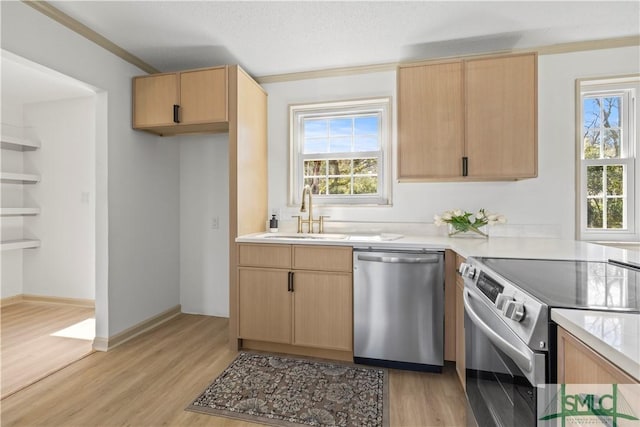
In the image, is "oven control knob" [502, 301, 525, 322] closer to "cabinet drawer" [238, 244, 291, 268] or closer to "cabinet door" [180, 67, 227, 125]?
"cabinet drawer" [238, 244, 291, 268]

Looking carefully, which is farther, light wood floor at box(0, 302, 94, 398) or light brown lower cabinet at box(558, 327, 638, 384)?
light wood floor at box(0, 302, 94, 398)

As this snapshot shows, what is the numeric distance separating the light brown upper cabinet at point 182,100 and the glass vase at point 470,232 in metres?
2.09

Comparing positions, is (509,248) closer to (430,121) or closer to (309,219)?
(430,121)

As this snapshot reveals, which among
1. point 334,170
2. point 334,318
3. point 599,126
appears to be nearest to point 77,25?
point 334,170

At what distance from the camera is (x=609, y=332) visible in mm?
660

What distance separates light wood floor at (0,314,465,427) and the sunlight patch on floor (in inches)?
19.0

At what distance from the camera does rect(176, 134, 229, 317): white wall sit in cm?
317

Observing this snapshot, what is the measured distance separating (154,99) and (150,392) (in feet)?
7.46

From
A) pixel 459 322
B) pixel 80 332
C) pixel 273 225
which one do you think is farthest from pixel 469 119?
pixel 80 332

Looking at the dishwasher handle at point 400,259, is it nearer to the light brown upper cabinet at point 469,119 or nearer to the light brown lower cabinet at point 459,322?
the light brown lower cabinet at point 459,322

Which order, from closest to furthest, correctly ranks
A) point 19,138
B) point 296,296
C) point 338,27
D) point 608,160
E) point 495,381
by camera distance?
point 495,381, point 338,27, point 296,296, point 608,160, point 19,138

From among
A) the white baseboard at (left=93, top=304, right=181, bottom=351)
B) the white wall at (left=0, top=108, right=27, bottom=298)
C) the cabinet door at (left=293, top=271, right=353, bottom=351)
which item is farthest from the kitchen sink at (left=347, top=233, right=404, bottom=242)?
the white wall at (left=0, top=108, right=27, bottom=298)

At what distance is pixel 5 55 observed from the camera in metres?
1.81

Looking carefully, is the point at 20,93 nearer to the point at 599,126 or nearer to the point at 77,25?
the point at 77,25
